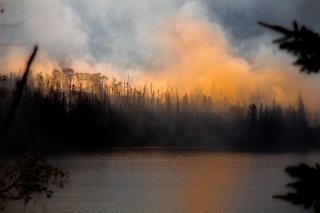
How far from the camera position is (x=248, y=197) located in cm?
7262

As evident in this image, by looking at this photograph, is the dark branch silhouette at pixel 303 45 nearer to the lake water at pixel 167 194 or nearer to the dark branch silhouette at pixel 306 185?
the dark branch silhouette at pixel 306 185

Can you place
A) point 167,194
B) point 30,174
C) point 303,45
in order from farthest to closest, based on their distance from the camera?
point 167,194, point 30,174, point 303,45

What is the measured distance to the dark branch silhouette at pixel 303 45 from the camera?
3668 mm

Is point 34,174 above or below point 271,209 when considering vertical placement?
above

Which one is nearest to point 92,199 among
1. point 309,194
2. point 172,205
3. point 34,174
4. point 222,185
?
point 172,205

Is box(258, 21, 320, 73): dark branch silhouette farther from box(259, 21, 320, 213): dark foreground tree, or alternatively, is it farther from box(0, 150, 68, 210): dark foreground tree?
box(0, 150, 68, 210): dark foreground tree

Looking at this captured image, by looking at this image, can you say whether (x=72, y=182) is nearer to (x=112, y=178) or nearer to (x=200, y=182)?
(x=112, y=178)

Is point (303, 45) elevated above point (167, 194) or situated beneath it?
elevated above

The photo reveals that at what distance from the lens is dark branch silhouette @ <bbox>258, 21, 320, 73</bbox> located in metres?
3.67

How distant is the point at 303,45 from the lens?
12.2ft

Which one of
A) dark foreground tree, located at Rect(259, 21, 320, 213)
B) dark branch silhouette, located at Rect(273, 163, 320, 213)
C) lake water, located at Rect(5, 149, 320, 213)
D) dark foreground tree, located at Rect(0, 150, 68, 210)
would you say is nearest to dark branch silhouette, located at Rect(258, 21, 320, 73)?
dark foreground tree, located at Rect(259, 21, 320, 213)

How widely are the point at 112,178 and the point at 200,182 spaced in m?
19.5

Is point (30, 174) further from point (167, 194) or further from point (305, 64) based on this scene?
point (167, 194)

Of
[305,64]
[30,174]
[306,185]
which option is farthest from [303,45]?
[30,174]
